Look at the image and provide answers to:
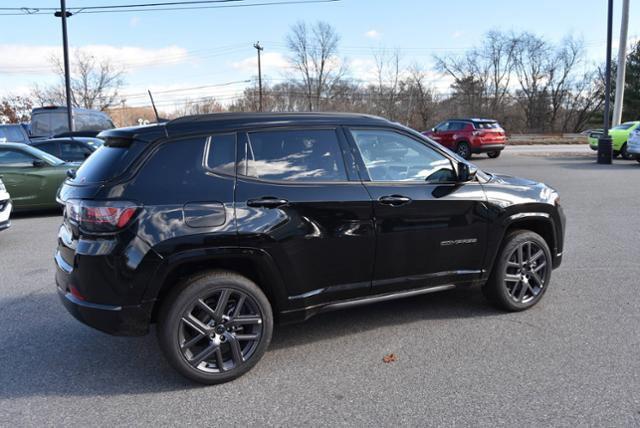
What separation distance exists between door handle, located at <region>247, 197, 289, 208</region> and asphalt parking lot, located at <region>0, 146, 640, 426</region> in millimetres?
1193

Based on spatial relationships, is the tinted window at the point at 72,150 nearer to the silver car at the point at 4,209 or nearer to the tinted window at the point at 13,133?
the silver car at the point at 4,209

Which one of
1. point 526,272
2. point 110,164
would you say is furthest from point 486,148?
point 110,164

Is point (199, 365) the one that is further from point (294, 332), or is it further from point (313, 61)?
point (313, 61)

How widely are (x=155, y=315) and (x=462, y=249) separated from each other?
2.49m

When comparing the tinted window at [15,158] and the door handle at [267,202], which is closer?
the door handle at [267,202]

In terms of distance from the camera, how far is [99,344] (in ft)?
13.6

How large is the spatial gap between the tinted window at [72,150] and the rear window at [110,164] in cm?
975

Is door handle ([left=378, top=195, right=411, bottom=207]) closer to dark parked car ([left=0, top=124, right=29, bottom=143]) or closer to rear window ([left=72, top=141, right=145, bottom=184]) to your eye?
rear window ([left=72, top=141, right=145, bottom=184])

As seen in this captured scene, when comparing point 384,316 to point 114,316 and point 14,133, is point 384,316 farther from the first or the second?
point 14,133

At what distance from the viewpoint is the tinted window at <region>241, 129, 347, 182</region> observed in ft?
12.0

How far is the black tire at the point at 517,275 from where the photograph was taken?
4555mm

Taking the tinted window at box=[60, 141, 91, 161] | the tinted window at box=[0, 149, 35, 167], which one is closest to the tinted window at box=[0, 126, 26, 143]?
the tinted window at box=[60, 141, 91, 161]

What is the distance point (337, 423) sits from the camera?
2.99 meters

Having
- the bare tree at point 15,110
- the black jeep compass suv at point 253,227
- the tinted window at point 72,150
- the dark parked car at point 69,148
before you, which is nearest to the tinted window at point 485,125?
the dark parked car at point 69,148
